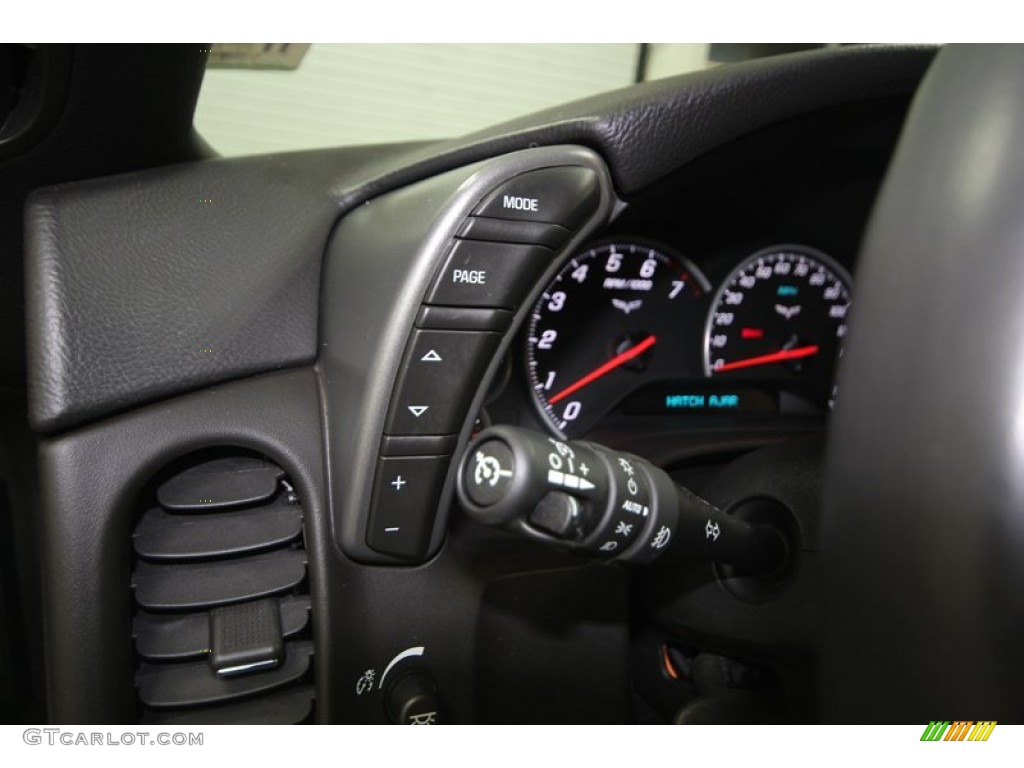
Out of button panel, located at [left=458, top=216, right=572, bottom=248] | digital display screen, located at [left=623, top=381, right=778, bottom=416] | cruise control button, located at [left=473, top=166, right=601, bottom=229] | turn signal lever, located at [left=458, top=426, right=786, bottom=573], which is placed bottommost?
digital display screen, located at [left=623, top=381, right=778, bottom=416]

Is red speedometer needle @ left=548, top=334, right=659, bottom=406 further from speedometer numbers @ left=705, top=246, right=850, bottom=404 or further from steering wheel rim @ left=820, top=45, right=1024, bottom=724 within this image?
steering wheel rim @ left=820, top=45, right=1024, bottom=724

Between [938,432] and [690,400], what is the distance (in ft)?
2.30

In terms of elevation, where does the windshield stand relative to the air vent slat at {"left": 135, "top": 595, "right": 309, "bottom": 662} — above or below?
above

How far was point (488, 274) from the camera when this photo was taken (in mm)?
656

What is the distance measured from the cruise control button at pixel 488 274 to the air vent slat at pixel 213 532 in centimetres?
25

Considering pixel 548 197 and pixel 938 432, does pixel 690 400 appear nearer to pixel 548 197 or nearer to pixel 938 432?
pixel 548 197

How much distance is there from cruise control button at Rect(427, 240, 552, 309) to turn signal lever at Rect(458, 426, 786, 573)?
0.18m

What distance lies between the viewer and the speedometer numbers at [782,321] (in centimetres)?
106

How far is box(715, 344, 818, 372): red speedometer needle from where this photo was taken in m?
Result: 1.07

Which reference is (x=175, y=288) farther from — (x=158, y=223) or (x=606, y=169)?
(x=606, y=169)

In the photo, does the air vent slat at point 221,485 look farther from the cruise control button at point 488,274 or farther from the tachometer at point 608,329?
the tachometer at point 608,329

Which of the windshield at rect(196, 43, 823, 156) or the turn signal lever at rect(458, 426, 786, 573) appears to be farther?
the windshield at rect(196, 43, 823, 156)

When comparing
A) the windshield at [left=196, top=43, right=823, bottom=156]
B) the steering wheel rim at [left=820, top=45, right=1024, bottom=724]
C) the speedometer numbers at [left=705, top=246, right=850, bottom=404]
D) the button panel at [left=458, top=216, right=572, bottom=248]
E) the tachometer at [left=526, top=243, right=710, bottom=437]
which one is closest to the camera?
the steering wheel rim at [left=820, top=45, right=1024, bottom=724]
